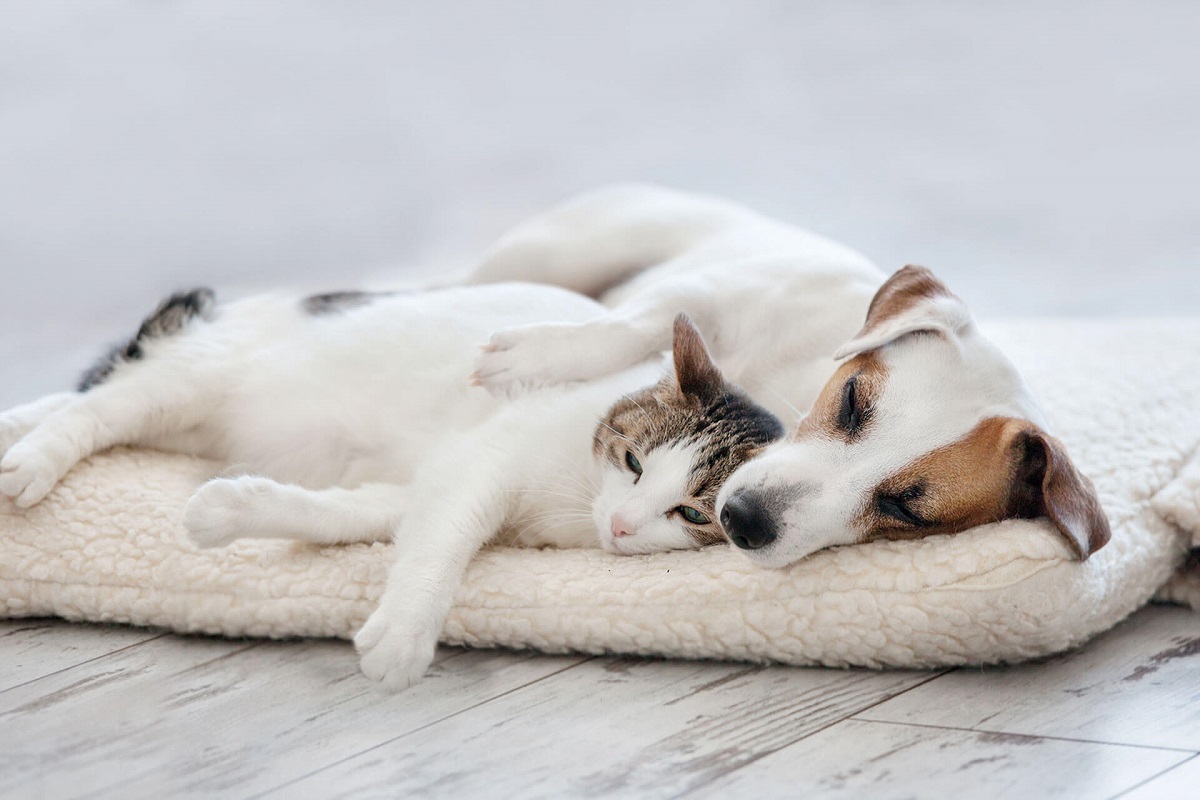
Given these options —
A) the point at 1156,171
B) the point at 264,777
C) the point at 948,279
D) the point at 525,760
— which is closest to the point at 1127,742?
the point at 525,760

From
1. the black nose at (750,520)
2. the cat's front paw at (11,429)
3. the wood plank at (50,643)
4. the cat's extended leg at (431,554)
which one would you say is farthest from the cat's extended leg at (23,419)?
the black nose at (750,520)

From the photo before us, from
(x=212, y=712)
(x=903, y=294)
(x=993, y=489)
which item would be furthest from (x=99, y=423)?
(x=993, y=489)

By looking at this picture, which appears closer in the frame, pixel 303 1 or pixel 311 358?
pixel 311 358

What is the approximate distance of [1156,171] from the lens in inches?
149

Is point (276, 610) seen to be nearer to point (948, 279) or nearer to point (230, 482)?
point (230, 482)

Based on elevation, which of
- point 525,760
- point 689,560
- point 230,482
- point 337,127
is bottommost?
point 525,760

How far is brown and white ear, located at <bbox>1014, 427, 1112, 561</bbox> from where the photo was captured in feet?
5.55

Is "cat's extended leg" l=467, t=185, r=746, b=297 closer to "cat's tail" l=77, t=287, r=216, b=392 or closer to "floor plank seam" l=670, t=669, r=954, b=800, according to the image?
"cat's tail" l=77, t=287, r=216, b=392

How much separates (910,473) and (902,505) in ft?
0.17

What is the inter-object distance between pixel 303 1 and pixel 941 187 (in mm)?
2110

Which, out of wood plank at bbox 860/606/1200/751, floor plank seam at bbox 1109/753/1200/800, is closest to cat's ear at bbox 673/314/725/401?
wood plank at bbox 860/606/1200/751

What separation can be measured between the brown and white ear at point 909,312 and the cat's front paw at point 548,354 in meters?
0.44

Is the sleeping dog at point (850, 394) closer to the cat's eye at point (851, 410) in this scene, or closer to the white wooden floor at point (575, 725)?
the cat's eye at point (851, 410)

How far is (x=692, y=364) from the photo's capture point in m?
2.00
